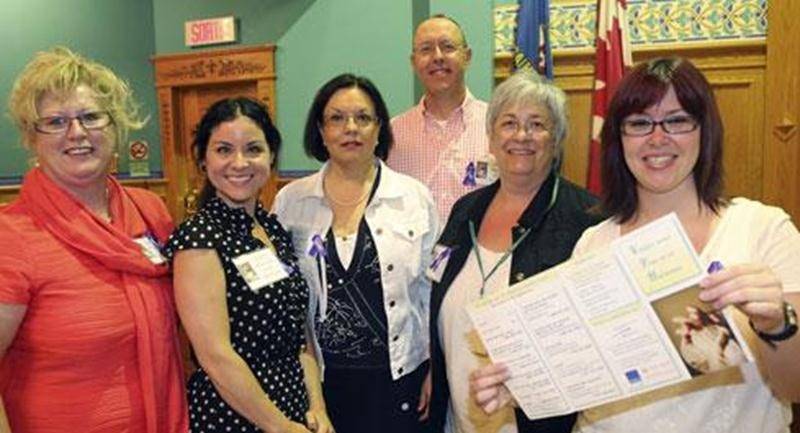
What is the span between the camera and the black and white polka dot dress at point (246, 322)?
181cm

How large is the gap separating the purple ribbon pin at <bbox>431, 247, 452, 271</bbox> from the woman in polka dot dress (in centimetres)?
40

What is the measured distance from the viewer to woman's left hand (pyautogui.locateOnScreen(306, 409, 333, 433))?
2.00 m

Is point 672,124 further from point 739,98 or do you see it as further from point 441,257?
point 739,98

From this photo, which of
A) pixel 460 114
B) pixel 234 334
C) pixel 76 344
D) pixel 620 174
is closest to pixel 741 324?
pixel 620 174

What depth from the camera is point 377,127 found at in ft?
7.99

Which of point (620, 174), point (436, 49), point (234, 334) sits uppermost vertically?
point (436, 49)

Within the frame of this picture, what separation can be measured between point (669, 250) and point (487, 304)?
0.36 m

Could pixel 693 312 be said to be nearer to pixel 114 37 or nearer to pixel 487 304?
pixel 487 304

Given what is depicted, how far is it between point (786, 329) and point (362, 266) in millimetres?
1311

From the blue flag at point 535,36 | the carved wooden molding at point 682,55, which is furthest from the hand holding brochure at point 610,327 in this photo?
the carved wooden molding at point 682,55

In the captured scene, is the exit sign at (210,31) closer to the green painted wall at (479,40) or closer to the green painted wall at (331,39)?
the green painted wall at (331,39)

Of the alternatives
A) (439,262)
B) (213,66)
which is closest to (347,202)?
(439,262)

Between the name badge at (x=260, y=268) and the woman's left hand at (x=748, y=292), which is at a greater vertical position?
the woman's left hand at (x=748, y=292)

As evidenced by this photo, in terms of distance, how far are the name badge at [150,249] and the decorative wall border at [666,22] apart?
315 centimetres
